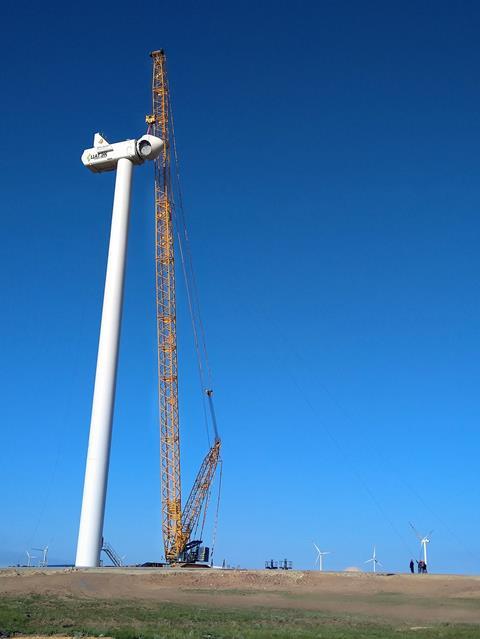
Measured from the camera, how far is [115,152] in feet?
258

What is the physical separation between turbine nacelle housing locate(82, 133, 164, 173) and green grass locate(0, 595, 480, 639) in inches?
1887

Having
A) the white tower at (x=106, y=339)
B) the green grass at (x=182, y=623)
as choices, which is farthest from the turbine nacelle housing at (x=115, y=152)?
the green grass at (x=182, y=623)

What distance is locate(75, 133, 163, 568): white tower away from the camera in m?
64.2

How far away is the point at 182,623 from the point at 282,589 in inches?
852

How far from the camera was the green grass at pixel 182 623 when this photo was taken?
105 ft

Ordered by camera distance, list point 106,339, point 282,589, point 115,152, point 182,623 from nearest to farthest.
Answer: point 182,623 → point 282,589 → point 106,339 → point 115,152

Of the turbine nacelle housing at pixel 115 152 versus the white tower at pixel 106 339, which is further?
the turbine nacelle housing at pixel 115 152

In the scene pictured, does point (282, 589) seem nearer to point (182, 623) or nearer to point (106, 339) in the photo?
point (182, 623)

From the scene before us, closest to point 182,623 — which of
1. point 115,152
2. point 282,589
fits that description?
point 282,589

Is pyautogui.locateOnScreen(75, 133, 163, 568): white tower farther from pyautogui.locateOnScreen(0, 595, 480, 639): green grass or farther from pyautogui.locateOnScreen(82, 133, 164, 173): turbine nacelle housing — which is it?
pyautogui.locateOnScreen(0, 595, 480, 639): green grass

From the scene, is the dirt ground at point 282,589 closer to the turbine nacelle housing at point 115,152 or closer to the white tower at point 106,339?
the white tower at point 106,339

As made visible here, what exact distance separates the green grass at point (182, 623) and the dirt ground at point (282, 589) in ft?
14.0

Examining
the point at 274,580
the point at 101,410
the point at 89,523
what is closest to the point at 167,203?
the point at 101,410

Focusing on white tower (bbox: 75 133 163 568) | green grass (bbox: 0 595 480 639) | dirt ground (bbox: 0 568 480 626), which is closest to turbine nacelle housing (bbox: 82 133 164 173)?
white tower (bbox: 75 133 163 568)
